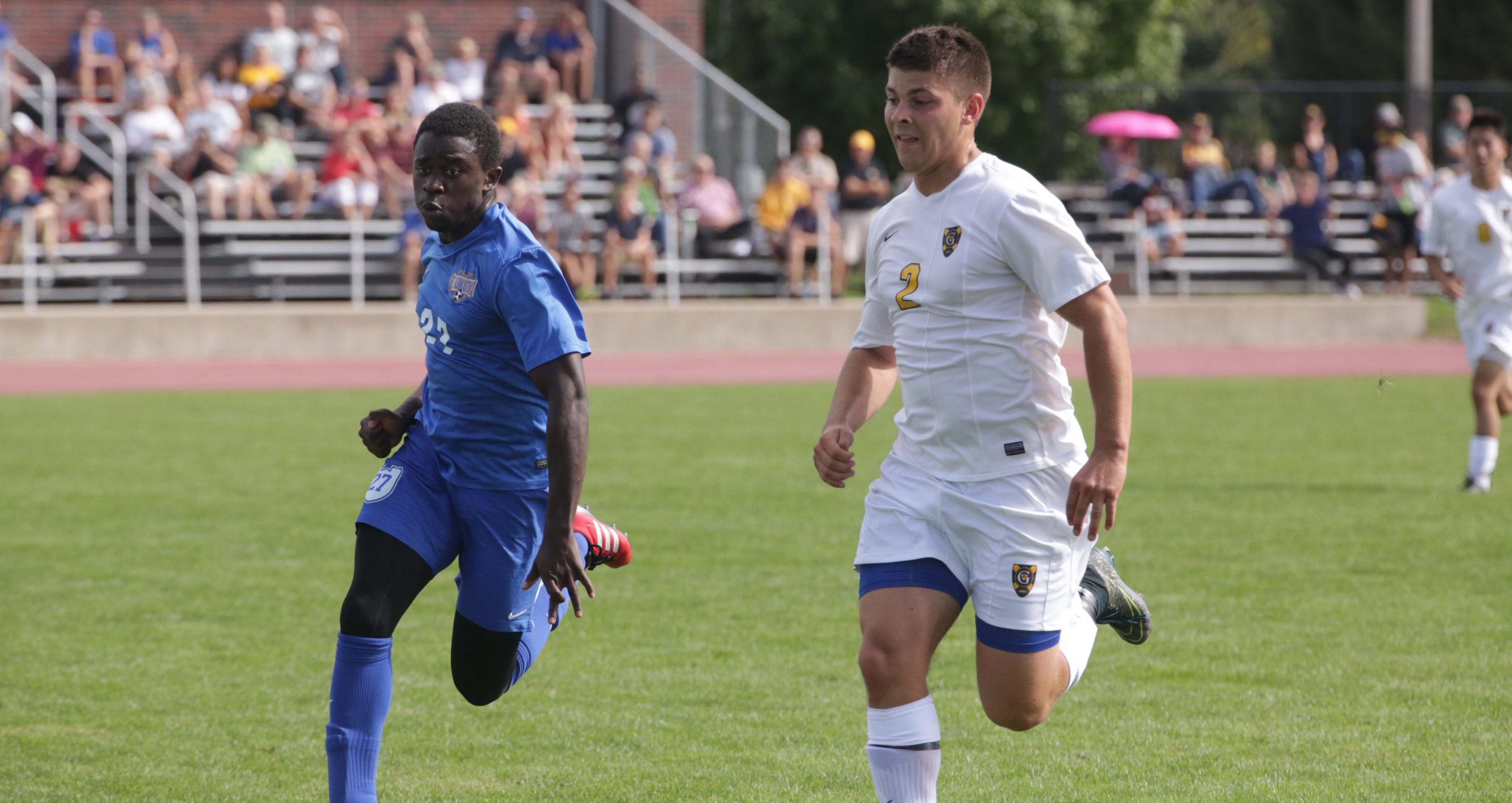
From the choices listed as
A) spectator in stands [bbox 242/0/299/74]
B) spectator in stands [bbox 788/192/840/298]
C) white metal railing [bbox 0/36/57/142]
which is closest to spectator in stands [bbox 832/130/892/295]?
spectator in stands [bbox 788/192/840/298]

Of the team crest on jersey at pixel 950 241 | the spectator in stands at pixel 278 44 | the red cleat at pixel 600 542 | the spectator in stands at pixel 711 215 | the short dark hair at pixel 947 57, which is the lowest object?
the red cleat at pixel 600 542

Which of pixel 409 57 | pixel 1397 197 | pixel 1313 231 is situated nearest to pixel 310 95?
pixel 409 57

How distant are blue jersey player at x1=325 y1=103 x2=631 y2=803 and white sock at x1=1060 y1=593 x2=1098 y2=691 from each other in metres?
1.26

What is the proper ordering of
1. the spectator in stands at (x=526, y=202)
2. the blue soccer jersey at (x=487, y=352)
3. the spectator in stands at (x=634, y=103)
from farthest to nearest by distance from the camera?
the spectator in stands at (x=634, y=103) < the spectator in stands at (x=526, y=202) < the blue soccer jersey at (x=487, y=352)

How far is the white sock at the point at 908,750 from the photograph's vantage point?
13.3 feet

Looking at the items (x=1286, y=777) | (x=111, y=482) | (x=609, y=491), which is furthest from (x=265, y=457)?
(x=1286, y=777)

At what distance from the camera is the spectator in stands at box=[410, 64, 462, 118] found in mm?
24016

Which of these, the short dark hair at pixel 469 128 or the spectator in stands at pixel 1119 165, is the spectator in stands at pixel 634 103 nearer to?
the spectator in stands at pixel 1119 165

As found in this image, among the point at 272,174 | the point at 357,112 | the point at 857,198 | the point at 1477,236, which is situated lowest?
the point at 1477,236

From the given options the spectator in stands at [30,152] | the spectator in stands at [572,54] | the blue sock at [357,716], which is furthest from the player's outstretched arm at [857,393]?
the spectator in stands at [572,54]

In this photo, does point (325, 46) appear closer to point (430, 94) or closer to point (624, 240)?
point (430, 94)

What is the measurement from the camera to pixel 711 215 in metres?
23.2

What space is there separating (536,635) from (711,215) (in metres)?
18.3

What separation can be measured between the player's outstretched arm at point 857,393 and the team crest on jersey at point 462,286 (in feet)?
3.38
